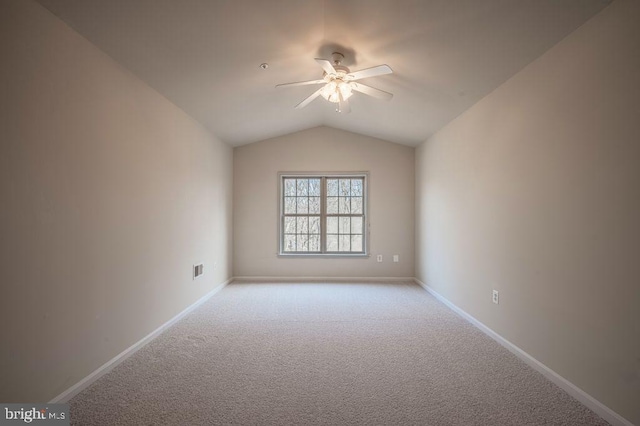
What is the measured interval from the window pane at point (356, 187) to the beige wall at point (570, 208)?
2273 millimetres

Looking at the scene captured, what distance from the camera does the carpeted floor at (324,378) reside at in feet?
5.35

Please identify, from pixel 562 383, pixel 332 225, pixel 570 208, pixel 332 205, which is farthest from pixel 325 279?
pixel 570 208

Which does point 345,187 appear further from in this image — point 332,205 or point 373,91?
point 373,91

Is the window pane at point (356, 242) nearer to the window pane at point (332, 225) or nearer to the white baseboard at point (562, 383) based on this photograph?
the window pane at point (332, 225)

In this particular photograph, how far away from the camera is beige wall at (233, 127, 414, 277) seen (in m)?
5.07

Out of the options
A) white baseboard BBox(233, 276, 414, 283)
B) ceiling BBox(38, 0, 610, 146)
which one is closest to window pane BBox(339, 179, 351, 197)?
white baseboard BBox(233, 276, 414, 283)

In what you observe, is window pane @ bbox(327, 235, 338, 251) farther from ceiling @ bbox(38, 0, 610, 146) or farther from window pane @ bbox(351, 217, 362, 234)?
ceiling @ bbox(38, 0, 610, 146)

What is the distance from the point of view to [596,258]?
1.72 m

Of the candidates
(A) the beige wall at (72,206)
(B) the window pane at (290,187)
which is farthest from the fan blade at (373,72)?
(B) the window pane at (290,187)

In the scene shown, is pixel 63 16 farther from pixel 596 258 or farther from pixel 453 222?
pixel 453 222

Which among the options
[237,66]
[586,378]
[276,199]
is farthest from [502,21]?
[276,199]

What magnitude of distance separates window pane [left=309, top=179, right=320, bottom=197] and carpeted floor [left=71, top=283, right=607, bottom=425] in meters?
2.48

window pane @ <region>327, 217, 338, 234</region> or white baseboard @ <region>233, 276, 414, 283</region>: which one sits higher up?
window pane @ <region>327, 217, 338, 234</region>

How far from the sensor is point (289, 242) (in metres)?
5.21
